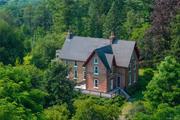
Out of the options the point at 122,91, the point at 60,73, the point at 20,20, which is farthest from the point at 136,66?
the point at 20,20

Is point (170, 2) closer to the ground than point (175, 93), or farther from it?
farther from it

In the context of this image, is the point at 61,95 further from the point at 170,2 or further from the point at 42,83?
the point at 170,2

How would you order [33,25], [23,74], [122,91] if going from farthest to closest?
[33,25] → [122,91] → [23,74]

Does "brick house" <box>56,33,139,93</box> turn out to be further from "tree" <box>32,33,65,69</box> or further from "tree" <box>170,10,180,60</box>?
"tree" <box>32,33,65,69</box>

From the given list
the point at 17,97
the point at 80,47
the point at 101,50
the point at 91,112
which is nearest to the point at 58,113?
the point at 91,112

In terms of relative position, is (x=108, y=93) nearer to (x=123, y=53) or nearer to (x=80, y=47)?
(x=123, y=53)

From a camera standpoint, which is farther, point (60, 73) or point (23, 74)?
point (60, 73)

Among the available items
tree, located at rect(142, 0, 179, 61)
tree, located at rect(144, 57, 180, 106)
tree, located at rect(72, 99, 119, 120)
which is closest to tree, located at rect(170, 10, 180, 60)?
tree, located at rect(142, 0, 179, 61)
